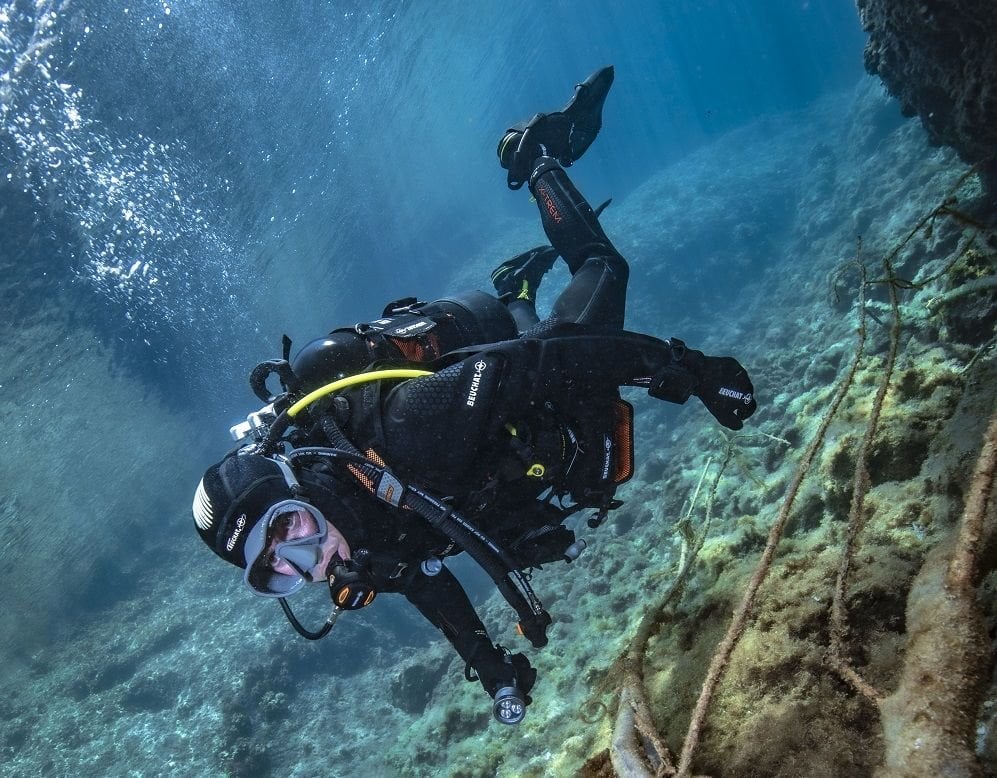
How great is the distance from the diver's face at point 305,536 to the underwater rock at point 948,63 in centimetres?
426

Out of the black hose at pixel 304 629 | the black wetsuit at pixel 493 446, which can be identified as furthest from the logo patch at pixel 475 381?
the black hose at pixel 304 629

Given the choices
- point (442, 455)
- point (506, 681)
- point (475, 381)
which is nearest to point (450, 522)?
point (442, 455)

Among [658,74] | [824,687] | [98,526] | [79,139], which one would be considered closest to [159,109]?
[79,139]

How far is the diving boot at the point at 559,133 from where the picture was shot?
4.96 meters

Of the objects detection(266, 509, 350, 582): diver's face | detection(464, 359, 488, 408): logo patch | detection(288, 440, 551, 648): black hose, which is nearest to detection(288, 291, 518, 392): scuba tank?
detection(288, 440, 551, 648): black hose

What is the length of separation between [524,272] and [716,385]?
2374mm

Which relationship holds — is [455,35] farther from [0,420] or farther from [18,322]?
[0,420]

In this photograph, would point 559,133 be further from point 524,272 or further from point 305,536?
point 305,536

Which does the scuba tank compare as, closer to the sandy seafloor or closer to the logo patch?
the logo patch

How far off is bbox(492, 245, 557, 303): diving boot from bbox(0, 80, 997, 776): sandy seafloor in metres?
2.56

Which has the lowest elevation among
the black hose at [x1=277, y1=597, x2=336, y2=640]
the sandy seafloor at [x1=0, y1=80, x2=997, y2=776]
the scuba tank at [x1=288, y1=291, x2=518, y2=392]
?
the sandy seafloor at [x1=0, y1=80, x2=997, y2=776]

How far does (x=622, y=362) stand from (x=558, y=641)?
18.5ft

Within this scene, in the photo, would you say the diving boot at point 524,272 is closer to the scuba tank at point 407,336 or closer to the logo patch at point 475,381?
the scuba tank at point 407,336

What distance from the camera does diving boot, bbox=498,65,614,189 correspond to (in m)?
4.96
